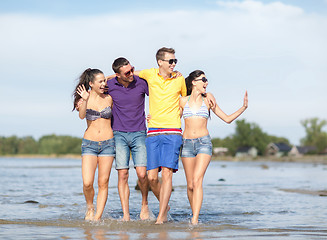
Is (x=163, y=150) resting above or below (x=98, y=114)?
below

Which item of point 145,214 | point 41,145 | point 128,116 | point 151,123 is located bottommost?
point 145,214

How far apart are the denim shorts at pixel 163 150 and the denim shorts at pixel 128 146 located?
0.15 metres

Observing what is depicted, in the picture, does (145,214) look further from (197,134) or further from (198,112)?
(198,112)

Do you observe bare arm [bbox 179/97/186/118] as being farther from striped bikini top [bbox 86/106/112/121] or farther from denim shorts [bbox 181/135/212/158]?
striped bikini top [bbox 86/106/112/121]

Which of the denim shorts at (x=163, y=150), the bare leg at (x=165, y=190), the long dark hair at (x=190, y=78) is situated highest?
the long dark hair at (x=190, y=78)

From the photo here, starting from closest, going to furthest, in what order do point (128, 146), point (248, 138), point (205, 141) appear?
1. point (205, 141)
2. point (128, 146)
3. point (248, 138)

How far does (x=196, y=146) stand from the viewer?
25.5 feet

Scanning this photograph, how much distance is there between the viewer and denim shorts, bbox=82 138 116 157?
7.98 m

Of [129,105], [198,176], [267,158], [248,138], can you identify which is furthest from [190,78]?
[248,138]

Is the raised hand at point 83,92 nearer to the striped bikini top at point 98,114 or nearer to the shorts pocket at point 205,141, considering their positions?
the striped bikini top at point 98,114

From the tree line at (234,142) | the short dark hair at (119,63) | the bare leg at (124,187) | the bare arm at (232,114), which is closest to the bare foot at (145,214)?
the bare leg at (124,187)

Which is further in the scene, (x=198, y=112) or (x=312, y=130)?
(x=312, y=130)

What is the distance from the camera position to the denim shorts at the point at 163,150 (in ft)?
25.3

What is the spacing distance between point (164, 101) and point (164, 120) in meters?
0.30
